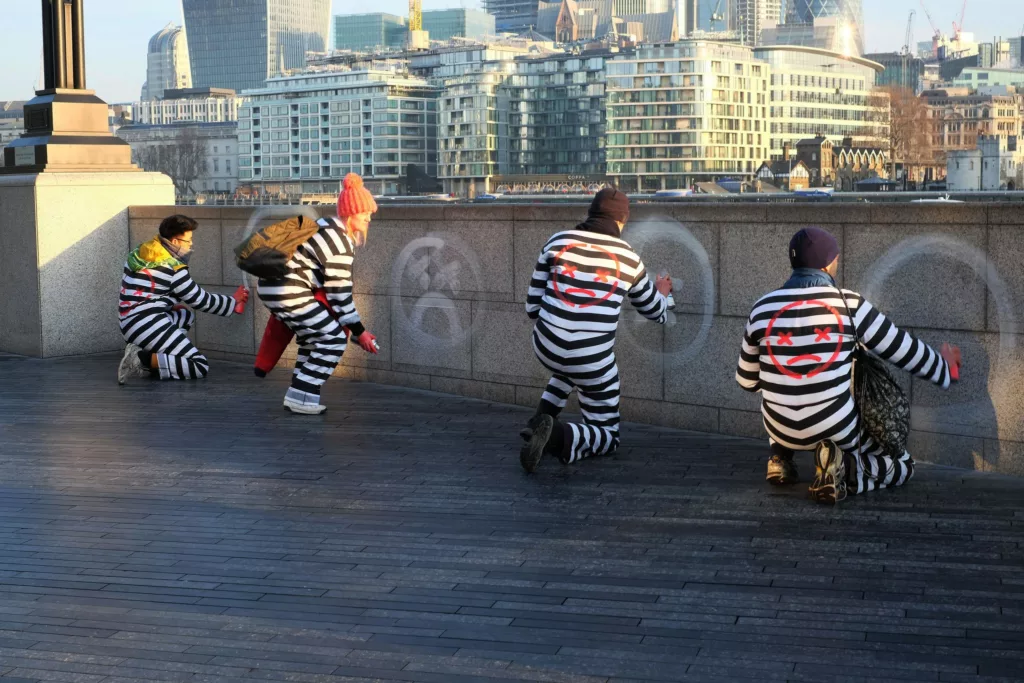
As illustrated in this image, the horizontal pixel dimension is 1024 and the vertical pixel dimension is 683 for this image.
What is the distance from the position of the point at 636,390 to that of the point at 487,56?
593ft

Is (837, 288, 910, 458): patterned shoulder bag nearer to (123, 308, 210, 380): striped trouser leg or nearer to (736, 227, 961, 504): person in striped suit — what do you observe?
(736, 227, 961, 504): person in striped suit

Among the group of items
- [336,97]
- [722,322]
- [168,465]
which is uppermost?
[336,97]

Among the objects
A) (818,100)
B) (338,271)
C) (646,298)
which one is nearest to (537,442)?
(646,298)

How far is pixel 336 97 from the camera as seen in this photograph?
18612 centimetres

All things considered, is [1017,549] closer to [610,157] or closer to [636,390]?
[636,390]

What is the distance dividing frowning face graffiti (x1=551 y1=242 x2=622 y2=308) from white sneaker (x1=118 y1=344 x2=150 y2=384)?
480 cm

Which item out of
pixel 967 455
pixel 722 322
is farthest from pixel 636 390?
pixel 967 455

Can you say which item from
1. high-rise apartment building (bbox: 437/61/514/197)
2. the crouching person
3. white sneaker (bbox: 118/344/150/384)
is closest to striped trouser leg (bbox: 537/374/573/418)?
the crouching person

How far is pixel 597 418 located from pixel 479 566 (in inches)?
84.3

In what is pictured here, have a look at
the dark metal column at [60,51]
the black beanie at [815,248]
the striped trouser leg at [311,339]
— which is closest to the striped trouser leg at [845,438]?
the black beanie at [815,248]

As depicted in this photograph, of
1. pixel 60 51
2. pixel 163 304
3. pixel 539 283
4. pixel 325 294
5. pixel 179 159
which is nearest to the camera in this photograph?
pixel 539 283

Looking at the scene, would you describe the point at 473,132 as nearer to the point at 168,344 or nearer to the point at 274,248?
the point at 168,344

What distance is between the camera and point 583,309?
6859 millimetres

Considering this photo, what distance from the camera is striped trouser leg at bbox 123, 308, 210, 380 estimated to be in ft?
34.3
